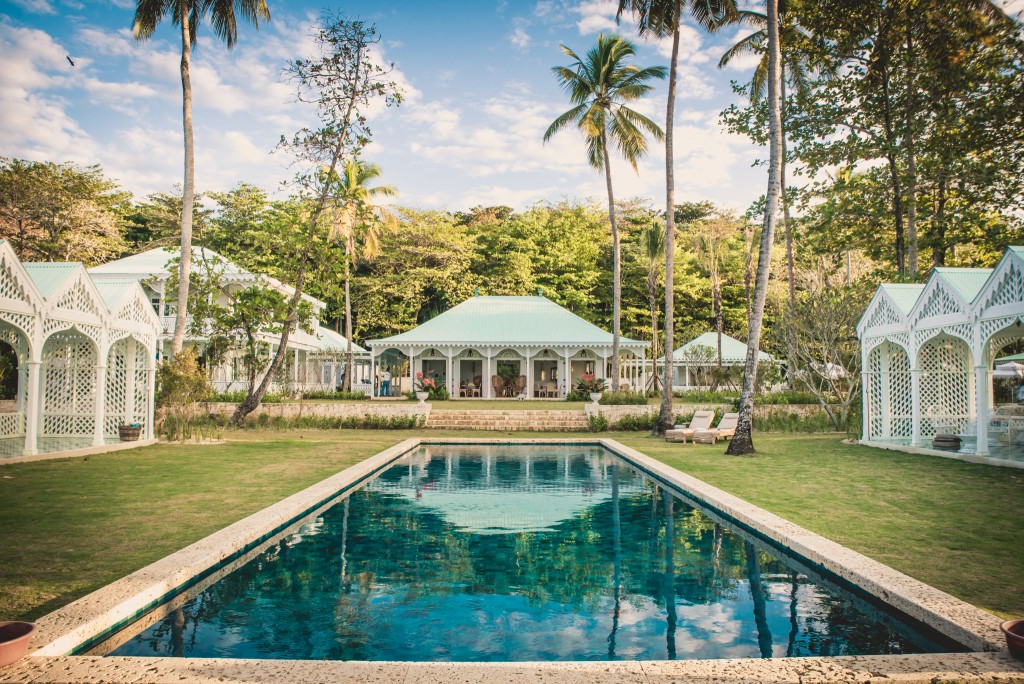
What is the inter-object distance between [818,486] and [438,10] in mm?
11943

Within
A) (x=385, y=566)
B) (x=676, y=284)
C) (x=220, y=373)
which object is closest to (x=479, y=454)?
(x=385, y=566)

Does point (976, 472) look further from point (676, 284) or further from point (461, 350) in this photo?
point (676, 284)

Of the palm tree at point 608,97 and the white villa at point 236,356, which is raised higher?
the palm tree at point 608,97

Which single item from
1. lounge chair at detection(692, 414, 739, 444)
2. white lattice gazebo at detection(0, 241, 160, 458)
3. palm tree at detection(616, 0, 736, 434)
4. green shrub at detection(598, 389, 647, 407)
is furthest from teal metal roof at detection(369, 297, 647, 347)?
white lattice gazebo at detection(0, 241, 160, 458)

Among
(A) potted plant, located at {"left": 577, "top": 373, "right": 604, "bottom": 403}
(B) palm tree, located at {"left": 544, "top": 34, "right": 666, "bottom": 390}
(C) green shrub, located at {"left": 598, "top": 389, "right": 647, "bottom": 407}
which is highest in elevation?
(B) palm tree, located at {"left": 544, "top": 34, "right": 666, "bottom": 390}

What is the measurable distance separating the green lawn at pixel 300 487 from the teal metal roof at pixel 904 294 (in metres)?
3.20

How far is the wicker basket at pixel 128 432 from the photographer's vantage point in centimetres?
1444

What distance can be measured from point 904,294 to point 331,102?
15504 mm

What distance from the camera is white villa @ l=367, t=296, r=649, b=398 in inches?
1144

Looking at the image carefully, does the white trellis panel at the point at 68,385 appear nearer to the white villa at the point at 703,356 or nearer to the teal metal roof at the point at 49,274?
the teal metal roof at the point at 49,274

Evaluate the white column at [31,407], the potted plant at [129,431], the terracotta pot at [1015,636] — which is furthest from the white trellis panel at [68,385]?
the terracotta pot at [1015,636]

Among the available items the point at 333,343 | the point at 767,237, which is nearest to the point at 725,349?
the point at 333,343

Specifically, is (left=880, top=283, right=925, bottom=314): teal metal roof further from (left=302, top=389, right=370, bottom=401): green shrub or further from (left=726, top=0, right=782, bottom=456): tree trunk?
(left=302, top=389, right=370, bottom=401): green shrub

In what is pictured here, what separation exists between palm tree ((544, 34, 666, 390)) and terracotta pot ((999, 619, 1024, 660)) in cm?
1972
